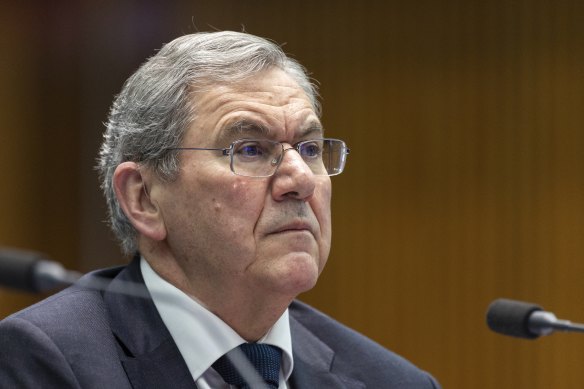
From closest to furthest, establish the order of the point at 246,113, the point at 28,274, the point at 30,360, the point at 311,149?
1. the point at 28,274
2. the point at 30,360
3. the point at 246,113
4. the point at 311,149

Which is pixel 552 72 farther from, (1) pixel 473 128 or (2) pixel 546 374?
(2) pixel 546 374

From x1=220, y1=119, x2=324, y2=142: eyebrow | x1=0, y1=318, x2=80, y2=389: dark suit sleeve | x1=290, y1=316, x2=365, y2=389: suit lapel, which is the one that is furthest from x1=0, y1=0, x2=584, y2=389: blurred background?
x1=0, y1=318, x2=80, y2=389: dark suit sleeve

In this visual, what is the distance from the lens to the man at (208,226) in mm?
2027

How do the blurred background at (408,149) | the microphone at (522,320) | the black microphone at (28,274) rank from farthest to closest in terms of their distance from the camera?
the blurred background at (408,149)
the microphone at (522,320)
the black microphone at (28,274)

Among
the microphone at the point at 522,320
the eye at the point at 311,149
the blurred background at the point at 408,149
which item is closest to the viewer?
the microphone at the point at 522,320

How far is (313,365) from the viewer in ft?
7.54

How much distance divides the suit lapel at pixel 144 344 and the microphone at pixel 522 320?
27.0 inches

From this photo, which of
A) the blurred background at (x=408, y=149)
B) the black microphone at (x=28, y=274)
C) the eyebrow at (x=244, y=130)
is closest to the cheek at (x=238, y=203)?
the eyebrow at (x=244, y=130)

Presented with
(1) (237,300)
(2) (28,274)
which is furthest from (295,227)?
(2) (28,274)

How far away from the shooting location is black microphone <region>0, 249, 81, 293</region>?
1245 mm

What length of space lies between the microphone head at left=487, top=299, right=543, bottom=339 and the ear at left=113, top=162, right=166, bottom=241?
0.82 m

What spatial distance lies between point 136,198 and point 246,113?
0.35m

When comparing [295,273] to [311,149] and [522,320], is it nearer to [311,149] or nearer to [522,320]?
[311,149]

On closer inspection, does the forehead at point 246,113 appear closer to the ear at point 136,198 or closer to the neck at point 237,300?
the ear at point 136,198
